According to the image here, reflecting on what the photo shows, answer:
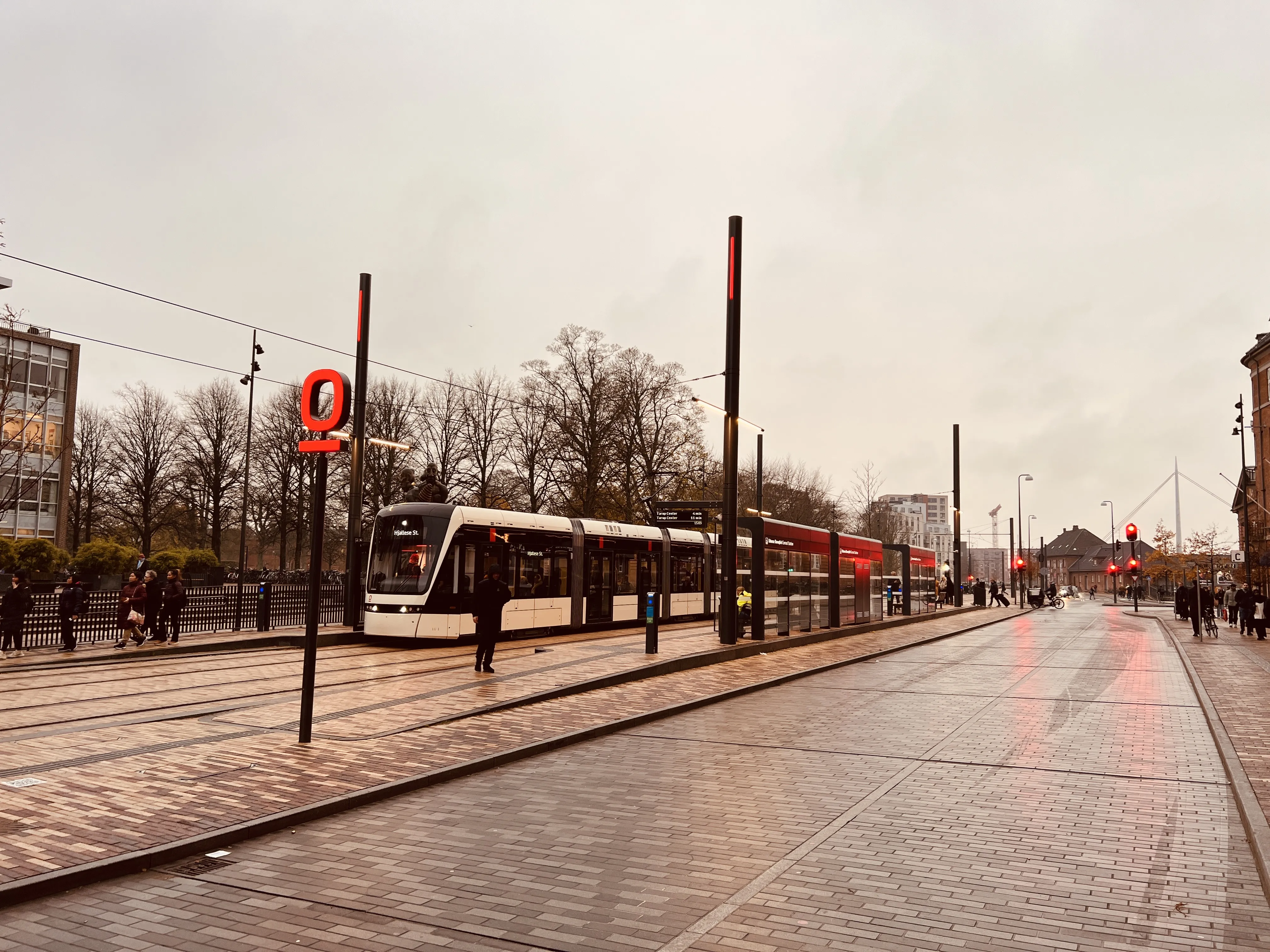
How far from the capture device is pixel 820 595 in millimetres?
26219

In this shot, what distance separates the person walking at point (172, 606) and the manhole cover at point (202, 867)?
15.7m

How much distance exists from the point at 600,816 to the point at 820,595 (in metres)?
19.9

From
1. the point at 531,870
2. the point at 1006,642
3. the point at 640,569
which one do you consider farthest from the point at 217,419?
the point at 531,870

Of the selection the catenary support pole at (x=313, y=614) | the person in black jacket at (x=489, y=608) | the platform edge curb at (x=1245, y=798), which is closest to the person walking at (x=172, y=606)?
the person in black jacket at (x=489, y=608)

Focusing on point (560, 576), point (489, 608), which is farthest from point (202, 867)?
point (560, 576)

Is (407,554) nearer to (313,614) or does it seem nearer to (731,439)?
(731,439)

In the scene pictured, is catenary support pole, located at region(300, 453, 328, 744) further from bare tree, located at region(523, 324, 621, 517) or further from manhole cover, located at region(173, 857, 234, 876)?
bare tree, located at region(523, 324, 621, 517)

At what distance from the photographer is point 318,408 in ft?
30.1

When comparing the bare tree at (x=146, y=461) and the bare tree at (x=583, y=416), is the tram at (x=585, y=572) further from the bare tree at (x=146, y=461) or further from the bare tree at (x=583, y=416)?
the bare tree at (x=146, y=461)

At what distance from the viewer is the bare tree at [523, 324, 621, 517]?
4503 cm

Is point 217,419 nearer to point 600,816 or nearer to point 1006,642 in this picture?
point 1006,642

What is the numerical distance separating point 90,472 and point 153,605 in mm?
45607

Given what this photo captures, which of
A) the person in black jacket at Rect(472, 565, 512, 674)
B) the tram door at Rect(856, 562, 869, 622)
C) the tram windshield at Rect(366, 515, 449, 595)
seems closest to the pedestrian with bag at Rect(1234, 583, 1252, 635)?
the tram door at Rect(856, 562, 869, 622)

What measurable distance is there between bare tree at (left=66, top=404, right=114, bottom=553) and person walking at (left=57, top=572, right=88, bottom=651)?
43.2 metres
